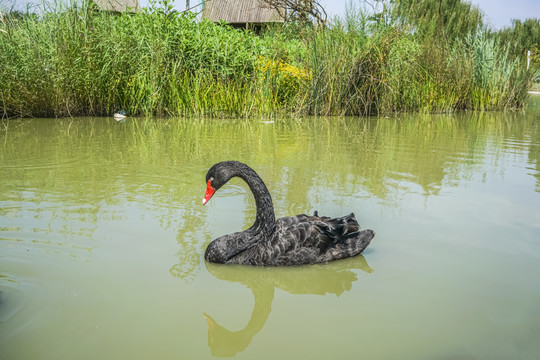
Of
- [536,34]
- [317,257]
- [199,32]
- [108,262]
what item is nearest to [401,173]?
[317,257]

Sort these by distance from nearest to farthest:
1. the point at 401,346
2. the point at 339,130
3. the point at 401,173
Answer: the point at 401,346 < the point at 401,173 < the point at 339,130

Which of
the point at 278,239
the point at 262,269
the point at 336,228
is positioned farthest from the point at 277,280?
the point at 336,228

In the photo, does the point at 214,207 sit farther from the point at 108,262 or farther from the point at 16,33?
the point at 16,33

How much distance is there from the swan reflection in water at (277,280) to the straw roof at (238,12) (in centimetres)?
2019

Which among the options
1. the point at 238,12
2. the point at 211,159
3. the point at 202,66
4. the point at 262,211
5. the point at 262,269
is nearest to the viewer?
the point at 262,269

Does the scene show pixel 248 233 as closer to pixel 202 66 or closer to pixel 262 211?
pixel 262 211

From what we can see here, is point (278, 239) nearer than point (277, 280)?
No

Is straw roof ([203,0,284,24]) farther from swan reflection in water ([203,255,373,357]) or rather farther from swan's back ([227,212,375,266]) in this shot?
swan reflection in water ([203,255,373,357])

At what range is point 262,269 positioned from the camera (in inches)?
124

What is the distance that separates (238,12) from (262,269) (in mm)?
21418

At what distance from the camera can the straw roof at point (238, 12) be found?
2248 cm

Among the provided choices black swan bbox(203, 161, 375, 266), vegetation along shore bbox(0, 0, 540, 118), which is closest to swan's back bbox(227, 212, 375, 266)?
black swan bbox(203, 161, 375, 266)

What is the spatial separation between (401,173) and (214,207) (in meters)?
2.26

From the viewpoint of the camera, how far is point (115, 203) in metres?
4.18
